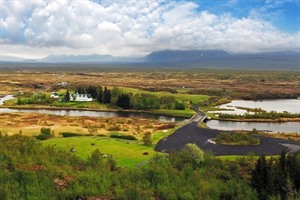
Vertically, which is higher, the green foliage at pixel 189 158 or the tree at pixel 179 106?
the green foliage at pixel 189 158

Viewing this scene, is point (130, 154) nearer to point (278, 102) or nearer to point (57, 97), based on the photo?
point (57, 97)

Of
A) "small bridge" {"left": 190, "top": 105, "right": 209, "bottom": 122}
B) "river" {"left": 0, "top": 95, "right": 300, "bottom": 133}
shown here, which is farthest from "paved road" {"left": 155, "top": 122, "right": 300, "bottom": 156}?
"small bridge" {"left": 190, "top": 105, "right": 209, "bottom": 122}

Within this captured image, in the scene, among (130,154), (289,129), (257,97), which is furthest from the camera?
(257,97)

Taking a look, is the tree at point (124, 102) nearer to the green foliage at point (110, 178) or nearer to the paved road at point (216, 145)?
the paved road at point (216, 145)

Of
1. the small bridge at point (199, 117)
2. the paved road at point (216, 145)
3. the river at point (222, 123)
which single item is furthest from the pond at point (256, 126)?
the paved road at point (216, 145)

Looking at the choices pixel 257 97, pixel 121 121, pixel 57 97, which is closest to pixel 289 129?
pixel 121 121
